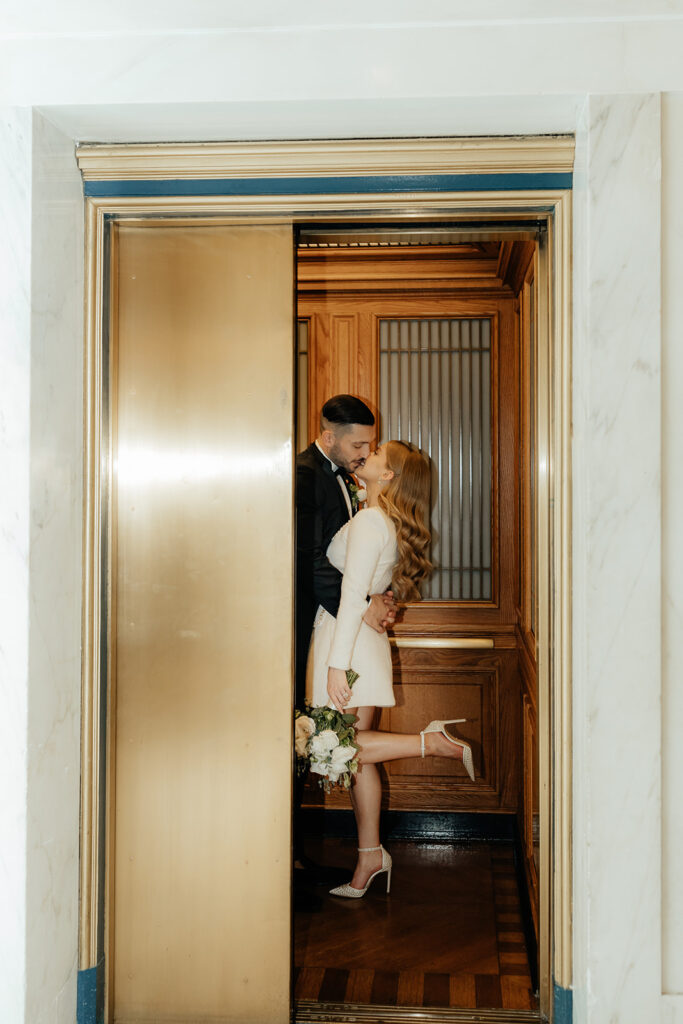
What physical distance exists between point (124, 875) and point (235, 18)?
8.51 ft

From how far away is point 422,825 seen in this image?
4477 millimetres

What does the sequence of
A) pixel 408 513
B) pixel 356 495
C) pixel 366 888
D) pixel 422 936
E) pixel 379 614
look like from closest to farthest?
pixel 422 936 → pixel 366 888 → pixel 379 614 → pixel 408 513 → pixel 356 495

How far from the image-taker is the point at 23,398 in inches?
101

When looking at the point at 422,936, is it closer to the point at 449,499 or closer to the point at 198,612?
the point at 198,612

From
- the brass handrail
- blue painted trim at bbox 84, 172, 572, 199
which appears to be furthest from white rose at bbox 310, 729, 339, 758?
blue painted trim at bbox 84, 172, 572, 199

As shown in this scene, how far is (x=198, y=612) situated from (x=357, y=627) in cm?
98

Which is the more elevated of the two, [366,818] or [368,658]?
[368,658]

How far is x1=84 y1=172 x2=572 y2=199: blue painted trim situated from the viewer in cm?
272

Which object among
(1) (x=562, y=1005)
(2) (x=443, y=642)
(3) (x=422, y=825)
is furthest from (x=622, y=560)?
(3) (x=422, y=825)

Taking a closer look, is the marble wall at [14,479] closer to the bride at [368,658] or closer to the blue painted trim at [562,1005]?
the bride at [368,658]

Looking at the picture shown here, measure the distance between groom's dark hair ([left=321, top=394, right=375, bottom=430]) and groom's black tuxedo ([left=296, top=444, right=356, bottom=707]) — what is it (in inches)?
5.8

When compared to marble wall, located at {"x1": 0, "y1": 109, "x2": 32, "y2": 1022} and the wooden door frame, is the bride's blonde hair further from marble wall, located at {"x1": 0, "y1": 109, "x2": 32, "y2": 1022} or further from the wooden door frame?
marble wall, located at {"x1": 0, "y1": 109, "x2": 32, "y2": 1022}

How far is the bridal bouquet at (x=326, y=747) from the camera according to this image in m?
3.54

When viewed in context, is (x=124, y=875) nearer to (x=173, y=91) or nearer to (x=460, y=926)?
(x=460, y=926)
